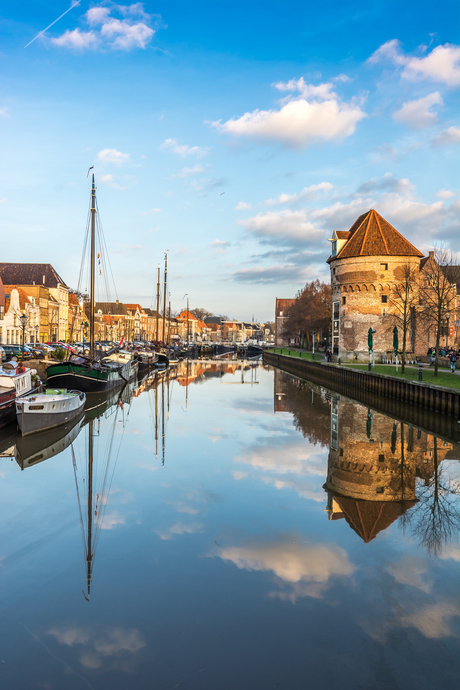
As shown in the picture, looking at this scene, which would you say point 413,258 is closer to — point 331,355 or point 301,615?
point 331,355

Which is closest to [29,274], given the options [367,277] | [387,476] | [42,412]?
[367,277]

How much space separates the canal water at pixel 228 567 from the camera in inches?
201

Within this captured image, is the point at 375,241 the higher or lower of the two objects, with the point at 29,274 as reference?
lower

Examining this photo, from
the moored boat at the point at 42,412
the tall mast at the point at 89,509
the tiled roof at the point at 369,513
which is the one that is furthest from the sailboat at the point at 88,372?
the tiled roof at the point at 369,513

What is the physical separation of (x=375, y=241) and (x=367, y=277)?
12.4 feet

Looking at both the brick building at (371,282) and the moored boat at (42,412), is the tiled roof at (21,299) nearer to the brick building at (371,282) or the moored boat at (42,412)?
the brick building at (371,282)

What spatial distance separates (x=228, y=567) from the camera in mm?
7355

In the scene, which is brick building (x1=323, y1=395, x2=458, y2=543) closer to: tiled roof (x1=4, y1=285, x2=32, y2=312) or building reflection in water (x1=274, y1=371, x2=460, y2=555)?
building reflection in water (x1=274, y1=371, x2=460, y2=555)

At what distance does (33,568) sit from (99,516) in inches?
96.0

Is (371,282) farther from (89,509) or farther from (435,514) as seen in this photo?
(89,509)

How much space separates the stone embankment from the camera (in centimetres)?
2178

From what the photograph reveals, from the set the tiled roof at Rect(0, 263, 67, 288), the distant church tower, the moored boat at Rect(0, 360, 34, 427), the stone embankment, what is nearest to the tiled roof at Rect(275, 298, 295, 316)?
the tiled roof at Rect(0, 263, 67, 288)

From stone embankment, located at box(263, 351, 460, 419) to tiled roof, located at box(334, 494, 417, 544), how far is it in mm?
11886

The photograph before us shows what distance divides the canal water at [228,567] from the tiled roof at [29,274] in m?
66.6
